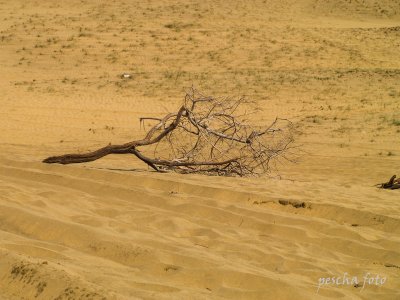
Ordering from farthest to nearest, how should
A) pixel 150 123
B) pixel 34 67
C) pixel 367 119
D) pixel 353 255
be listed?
pixel 34 67 → pixel 150 123 → pixel 367 119 → pixel 353 255

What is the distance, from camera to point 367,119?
48.3ft

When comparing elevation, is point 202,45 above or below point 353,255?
above

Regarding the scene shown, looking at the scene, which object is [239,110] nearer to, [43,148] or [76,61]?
[43,148]

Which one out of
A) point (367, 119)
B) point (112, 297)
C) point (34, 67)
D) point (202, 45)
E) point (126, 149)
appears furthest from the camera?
point (202, 45)

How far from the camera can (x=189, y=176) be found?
8242 mm

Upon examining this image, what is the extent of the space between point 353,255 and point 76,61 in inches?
841

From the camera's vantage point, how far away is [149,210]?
5859 millimetres

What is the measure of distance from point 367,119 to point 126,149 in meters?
8.08

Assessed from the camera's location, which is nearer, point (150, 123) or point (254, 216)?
point (254, 216)

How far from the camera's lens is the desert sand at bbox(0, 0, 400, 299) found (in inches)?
155

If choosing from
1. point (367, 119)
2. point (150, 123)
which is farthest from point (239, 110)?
point (367, 119)

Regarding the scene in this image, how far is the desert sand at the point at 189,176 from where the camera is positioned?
393 cm

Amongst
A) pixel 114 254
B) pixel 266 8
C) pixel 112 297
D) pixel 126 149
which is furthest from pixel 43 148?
pixel 266 8

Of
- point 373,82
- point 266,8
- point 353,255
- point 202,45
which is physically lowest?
point 353,255
